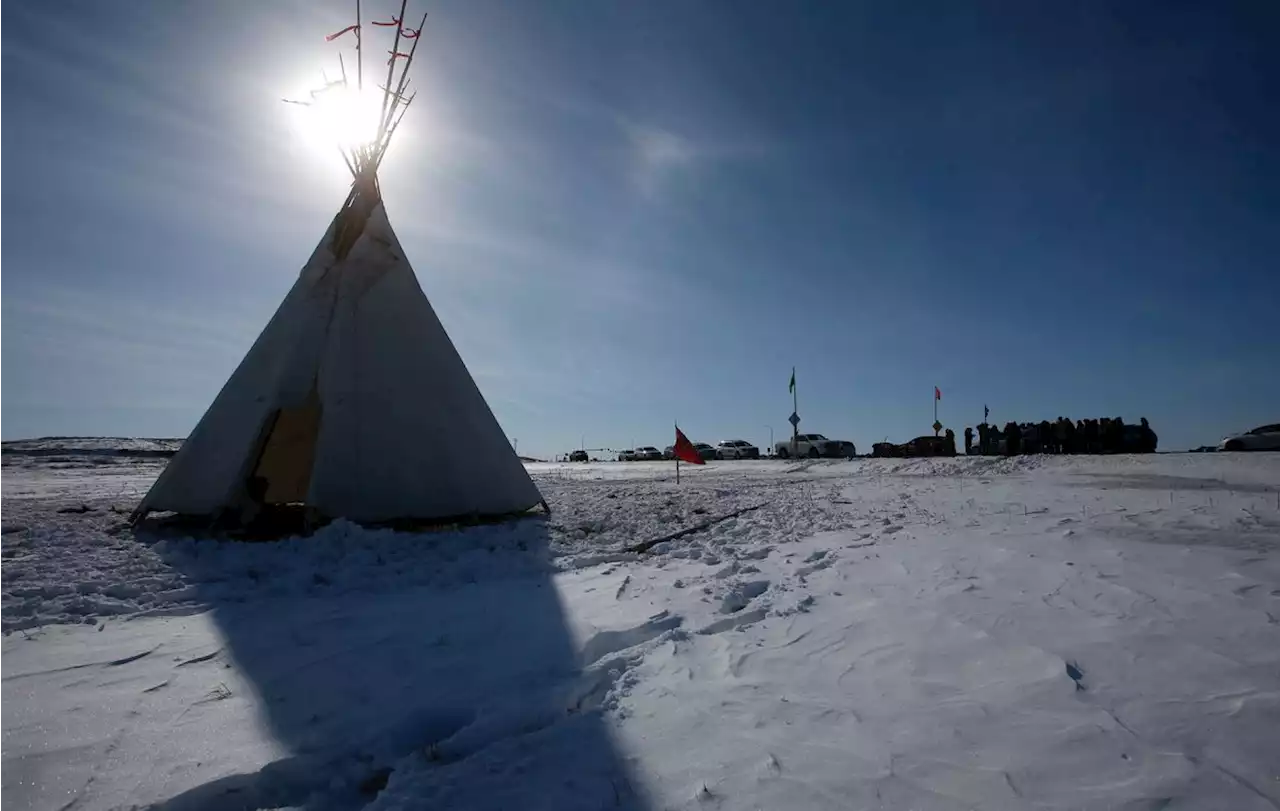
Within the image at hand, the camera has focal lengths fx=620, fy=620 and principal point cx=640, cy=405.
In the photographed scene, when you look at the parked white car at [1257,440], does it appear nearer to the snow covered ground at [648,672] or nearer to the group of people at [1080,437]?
the group of people at [1080,437]

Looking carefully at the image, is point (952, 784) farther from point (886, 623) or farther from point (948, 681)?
point (886, 623)

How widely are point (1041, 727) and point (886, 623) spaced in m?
1.42

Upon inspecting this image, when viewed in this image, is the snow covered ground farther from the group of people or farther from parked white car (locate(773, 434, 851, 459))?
parked white car (locate(773, 434, 851, 459))

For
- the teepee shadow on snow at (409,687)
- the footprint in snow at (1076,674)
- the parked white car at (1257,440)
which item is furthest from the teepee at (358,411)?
the parked white car at (1257,440)

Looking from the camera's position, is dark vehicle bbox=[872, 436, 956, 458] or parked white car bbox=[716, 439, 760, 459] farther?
parked white car bbox=[716, 439, 760, 459]

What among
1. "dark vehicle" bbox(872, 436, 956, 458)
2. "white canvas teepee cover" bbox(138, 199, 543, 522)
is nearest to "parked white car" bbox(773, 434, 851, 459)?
"dark vehicle" bbox(872, 436, 956, 458)

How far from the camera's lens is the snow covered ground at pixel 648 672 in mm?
2227

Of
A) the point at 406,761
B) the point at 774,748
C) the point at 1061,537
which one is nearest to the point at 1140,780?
the point at 774,748

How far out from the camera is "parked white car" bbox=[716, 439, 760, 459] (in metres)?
39.2

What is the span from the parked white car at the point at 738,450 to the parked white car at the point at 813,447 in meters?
6.43

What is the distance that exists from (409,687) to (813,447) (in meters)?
28.6

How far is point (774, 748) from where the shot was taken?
2.44m

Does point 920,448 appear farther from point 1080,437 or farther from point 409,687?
point 409,687

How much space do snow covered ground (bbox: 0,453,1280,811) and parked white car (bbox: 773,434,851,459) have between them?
22.9m
